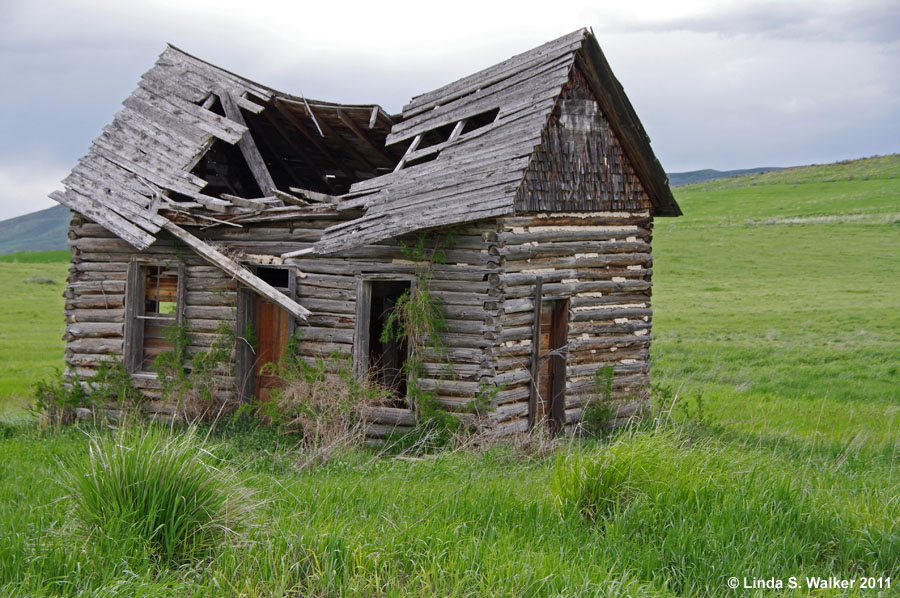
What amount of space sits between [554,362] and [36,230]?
7034 inches

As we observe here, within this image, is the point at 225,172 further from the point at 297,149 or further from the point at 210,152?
the point at 297,149

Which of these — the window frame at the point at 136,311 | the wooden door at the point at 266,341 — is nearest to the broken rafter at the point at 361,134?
the wooden door at the point at 266,341

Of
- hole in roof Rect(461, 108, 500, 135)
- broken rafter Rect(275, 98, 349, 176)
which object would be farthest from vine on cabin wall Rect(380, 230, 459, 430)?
broken rafter Rect(275, 98, 349, 176)

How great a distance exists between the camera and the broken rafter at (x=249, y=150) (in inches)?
500

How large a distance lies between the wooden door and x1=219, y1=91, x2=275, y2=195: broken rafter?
5.98 feet

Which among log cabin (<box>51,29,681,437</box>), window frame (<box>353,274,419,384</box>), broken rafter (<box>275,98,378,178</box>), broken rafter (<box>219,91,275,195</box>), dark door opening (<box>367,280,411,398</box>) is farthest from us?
broken rafter (<box>275,98,378,178</box>)

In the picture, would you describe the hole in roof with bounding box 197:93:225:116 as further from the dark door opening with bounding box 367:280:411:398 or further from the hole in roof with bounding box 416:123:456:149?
the dark door opening with bounding box 367:280:411:398

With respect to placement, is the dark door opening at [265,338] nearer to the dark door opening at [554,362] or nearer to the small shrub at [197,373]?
the small shrub at [197,373]

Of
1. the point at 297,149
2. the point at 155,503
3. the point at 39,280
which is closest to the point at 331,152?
the point at 297,149

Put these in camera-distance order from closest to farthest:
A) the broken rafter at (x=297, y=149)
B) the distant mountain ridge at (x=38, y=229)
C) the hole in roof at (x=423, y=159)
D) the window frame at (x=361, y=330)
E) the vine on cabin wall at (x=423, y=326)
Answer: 1. the vine on cabin wall at (x=423, y=326)
2. the window frame at (x=361, y=330)
3. the hole in roof at (x=423, y=159)
4. the broken rafter at (x=297, y=149)
5. the distant mountain ridge at (x=38, y=229)

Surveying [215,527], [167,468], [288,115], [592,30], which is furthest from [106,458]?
[288,115]

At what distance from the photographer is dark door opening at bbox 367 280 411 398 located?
1167 centimetres

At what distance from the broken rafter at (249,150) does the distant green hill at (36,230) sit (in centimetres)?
14746

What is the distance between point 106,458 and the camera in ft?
17.5
